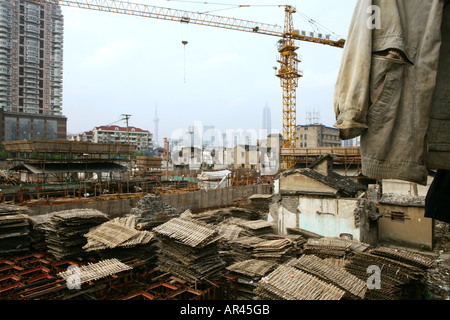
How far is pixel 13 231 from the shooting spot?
33.3 feet

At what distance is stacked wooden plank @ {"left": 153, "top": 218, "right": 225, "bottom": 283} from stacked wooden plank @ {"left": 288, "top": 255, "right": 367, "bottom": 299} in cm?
251

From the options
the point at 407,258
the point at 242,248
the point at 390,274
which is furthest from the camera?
the point at 242,248

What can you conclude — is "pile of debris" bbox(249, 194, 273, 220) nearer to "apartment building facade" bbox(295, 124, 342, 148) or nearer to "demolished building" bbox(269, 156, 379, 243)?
"demolished building" bbox(269, 156, 379, 243)

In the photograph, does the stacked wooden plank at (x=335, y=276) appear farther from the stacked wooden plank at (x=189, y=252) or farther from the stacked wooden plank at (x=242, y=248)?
the stacked wooden plank at (x=242, y=248)

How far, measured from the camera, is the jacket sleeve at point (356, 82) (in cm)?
186

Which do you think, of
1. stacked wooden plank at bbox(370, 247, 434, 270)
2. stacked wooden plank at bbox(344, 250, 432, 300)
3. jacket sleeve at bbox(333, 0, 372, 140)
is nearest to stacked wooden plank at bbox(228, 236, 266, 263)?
stacked wooden plank at bbox(344, 250, 432, 300)

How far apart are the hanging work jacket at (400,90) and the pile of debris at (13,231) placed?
1186cm

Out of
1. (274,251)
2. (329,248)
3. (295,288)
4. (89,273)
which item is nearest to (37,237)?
(89,273)

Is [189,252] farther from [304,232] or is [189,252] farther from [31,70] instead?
[31,70]

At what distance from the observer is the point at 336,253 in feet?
35.6

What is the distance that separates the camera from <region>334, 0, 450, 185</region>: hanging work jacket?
6.11 ft

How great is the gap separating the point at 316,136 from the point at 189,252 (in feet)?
199
